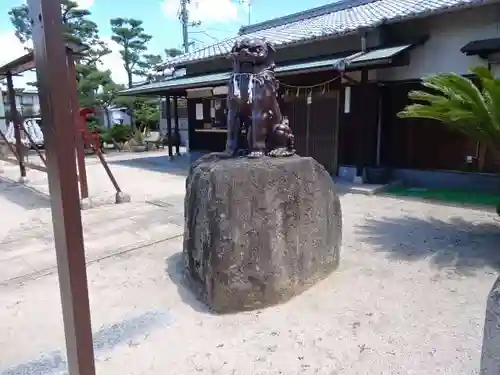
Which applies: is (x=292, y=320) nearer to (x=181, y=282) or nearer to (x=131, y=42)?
(x=181, y=282)

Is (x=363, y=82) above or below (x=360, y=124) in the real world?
above

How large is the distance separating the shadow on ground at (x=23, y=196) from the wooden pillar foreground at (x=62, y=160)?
21.1 feet

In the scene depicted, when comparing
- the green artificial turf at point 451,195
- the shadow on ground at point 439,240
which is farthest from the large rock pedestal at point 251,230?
the green artificial turf at point 451,195

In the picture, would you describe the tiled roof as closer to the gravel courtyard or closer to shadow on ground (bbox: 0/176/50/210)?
the gravel courtyard

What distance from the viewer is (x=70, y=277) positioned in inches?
55.6

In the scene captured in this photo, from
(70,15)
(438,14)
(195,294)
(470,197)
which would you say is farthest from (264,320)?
(70,15)

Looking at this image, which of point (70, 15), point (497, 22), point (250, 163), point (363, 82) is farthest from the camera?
point (70, 15)

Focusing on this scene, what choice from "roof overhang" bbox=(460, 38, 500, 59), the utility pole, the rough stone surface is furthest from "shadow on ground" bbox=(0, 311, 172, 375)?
the utility pole

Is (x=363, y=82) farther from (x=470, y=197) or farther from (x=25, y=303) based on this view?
(x=25, y=303)

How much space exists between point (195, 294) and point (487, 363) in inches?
95.4

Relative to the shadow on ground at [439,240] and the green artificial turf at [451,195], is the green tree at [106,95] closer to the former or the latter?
the green artificial turf at [451,195]

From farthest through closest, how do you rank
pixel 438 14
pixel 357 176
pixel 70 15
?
1. pixel 70 15
2. pixel 357 176
3. pixel 438 14

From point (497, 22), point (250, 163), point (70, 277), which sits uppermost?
point (497, 22)

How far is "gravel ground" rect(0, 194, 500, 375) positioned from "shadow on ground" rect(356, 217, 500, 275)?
1.1 inches
